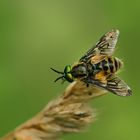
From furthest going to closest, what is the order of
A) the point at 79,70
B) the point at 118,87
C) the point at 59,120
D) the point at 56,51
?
the point at 56,51 < the point at 79,70 < the point at 118,87 < the point at 59,120

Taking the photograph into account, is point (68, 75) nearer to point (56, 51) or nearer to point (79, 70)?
point (79, 70)

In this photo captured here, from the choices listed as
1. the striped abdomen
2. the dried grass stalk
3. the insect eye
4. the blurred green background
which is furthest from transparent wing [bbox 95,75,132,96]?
the blurred green background

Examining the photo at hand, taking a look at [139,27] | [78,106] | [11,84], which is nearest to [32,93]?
[11,84]

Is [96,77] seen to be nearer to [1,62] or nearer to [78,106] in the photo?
[78,106]

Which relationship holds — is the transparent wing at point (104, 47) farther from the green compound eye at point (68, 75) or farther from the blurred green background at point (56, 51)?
the blurred green background at point (56, 51)

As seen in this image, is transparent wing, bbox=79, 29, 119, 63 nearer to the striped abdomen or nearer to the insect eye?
the striped abdomen

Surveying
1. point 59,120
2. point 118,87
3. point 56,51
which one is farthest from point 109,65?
point 56,51
